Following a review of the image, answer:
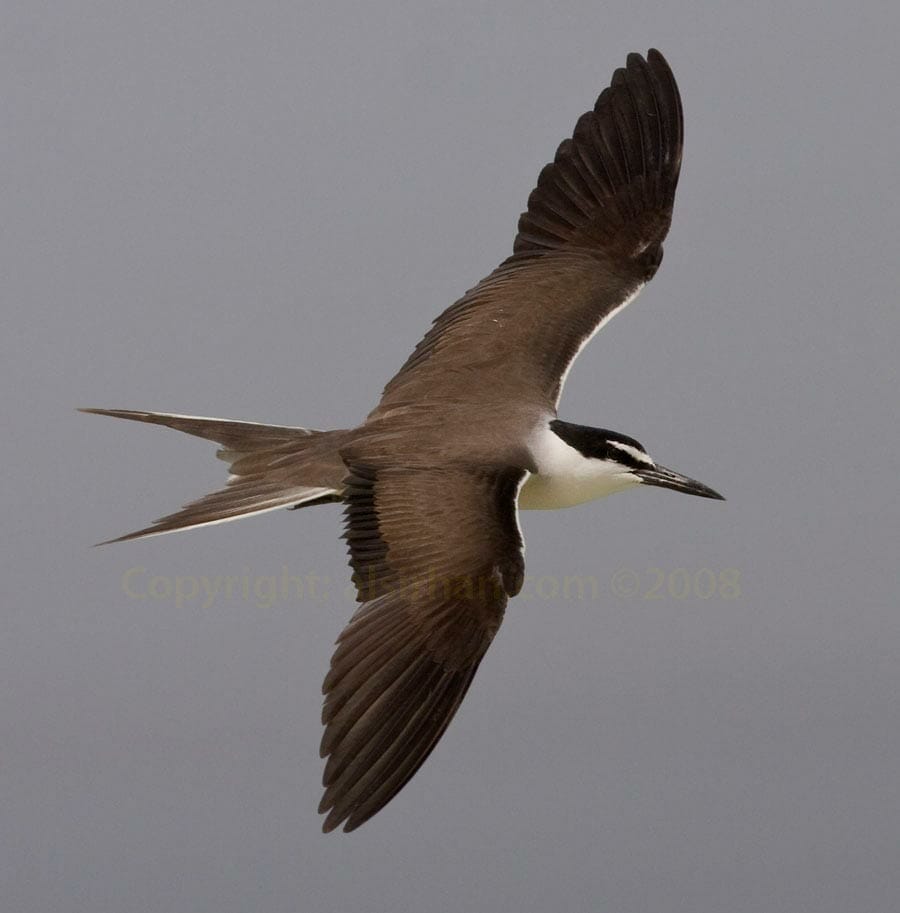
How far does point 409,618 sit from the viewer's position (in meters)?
6.36

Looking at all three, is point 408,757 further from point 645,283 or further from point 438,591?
point 645,283

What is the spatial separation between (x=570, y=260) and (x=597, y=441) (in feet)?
4.35

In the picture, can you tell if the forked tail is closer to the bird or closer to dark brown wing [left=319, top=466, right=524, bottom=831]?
the bird

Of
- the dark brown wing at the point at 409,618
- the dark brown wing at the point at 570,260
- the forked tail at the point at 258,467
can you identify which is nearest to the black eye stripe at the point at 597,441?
the dark brown wing at the point at 570,260

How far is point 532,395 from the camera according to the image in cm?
775

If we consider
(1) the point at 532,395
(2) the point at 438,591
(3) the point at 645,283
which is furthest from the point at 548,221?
(2) the point at 438,591

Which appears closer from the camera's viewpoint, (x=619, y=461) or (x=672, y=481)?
(x=619, y=461)

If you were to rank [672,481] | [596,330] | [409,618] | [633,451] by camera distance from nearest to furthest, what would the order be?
[409,618] < [633,451] < [672,481] < [596,330]

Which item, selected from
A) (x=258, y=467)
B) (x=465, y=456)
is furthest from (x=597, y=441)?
(x=258, y=467)

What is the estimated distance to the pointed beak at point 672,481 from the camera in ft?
25.2

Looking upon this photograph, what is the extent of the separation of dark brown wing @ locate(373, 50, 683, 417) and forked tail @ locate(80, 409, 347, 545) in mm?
443

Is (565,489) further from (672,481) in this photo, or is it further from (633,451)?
(672,481)

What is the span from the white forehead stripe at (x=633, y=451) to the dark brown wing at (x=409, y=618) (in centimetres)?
82

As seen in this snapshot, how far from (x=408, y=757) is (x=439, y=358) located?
245 cm
